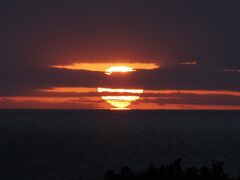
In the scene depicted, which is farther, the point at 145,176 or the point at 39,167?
the point at 39,167

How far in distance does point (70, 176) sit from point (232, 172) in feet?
43.5

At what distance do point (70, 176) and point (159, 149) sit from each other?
96.0 feet

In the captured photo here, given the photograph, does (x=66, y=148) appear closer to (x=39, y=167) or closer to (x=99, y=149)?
(x=99, y=149)

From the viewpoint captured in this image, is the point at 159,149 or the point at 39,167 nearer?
the point at 39,167

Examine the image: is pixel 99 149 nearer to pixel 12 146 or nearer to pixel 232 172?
pixel 12 146

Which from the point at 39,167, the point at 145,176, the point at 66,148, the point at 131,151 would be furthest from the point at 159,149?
the point at 145,176

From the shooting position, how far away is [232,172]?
60000 millimetres

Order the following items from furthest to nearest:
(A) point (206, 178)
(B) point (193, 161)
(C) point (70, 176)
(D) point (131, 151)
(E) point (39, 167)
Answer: (D) point (131, 151) → (B) point (193, 161) → (E) point (39, 167) → (C) point (70, 176) → (A) point (206, 178)

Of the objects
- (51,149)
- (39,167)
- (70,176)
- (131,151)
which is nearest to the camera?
(70,176)

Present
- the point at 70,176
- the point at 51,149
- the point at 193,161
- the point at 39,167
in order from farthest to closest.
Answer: the point at 51,149, the point at 193,161, the point at 39,167, the point at 70,176

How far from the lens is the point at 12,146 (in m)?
94.4

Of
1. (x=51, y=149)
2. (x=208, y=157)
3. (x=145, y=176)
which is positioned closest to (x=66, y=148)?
(x=51, y=149)

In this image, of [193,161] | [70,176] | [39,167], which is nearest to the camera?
[70,176]

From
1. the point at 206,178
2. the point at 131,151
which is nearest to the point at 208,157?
the point at 131,151
